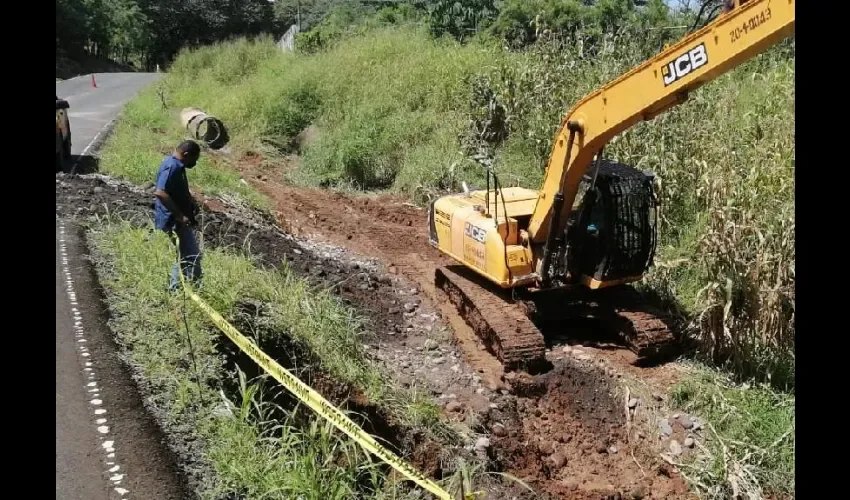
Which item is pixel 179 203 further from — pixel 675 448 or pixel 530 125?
pixel 530 125

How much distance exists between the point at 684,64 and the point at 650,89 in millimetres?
366

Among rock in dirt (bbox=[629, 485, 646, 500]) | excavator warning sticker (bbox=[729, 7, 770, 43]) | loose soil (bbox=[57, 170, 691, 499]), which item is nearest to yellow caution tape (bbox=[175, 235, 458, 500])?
loose soil (bbox=[57, 170, 691, 499])

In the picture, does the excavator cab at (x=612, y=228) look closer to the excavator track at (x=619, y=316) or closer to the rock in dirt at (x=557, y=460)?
the excavator track at (x=619, y=316)

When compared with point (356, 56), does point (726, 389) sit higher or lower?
lower

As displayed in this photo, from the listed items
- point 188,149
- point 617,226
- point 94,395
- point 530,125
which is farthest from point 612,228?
point 530,125

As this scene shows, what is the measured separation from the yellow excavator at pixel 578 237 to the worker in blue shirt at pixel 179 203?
295 centimetres

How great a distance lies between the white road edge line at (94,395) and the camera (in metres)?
4.06

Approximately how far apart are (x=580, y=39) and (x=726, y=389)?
26.9ft

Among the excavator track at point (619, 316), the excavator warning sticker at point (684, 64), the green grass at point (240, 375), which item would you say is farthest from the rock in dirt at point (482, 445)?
the excavator warning sticker at point (684, 64)

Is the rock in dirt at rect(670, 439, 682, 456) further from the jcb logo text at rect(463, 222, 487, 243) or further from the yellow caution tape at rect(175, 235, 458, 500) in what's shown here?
the jcb logo text at rect(463, 222, 487, 243)

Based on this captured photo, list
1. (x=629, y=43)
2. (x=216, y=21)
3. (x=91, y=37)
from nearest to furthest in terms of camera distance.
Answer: (x=629, y=43) < (x=216, y=21) < (x=91, y=37)

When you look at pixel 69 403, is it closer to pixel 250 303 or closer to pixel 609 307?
pixel 250 303
